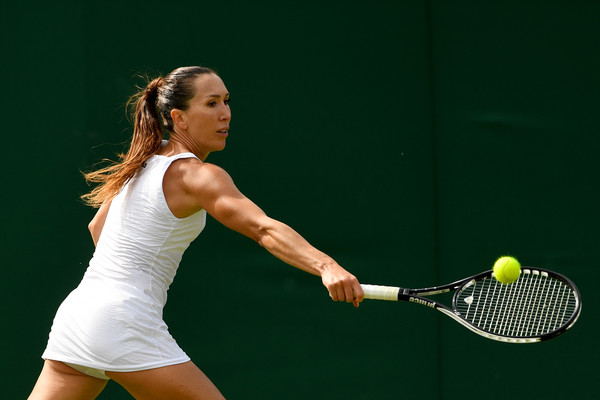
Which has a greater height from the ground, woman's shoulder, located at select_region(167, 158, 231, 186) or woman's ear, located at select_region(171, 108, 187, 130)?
woman's ear, located at select_region(171, 108, 187, 130)

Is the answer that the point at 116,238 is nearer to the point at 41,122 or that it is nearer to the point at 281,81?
the point at 41,122

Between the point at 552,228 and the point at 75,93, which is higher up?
the point at 75,93

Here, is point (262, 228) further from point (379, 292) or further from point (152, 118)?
point (152, 118)

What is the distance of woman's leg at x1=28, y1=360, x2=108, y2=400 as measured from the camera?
257cm

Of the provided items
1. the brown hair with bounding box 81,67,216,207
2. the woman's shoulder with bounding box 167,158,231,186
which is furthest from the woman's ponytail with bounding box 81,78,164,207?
the woman's shoulder with bounding box 167,158,231,186

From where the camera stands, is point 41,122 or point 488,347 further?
point 488,347

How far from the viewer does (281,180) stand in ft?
13.4

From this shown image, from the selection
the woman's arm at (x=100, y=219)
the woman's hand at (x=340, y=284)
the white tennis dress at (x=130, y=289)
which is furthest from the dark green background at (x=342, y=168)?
the woman's hand at (x=340, y=284)

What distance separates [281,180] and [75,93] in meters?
1.01

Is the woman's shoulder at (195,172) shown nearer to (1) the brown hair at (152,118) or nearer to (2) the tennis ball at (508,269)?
(1) the brown hair at (152,118)

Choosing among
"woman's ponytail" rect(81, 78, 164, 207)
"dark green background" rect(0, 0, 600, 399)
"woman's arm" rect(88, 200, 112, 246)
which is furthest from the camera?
"dark green background" rect(0, 0, 600, 399)

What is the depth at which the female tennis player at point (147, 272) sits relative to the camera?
2467 mm

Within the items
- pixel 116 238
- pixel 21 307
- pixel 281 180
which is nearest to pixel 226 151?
pixel 281 180

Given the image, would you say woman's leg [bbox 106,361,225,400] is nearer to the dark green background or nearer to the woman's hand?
the woman's hand
